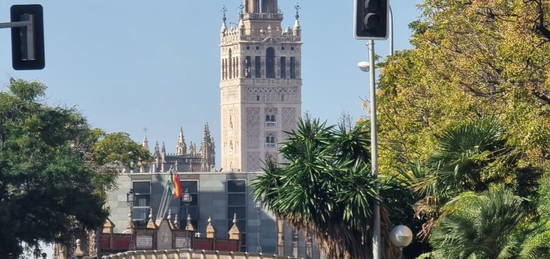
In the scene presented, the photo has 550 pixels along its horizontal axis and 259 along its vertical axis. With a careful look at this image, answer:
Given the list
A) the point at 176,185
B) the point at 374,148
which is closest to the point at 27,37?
the point at 374,148

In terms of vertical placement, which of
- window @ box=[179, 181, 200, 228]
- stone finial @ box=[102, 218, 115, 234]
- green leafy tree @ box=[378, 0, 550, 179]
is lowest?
stone finial @ box=[102, 218, 115, 234]

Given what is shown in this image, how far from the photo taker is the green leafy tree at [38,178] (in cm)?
8956

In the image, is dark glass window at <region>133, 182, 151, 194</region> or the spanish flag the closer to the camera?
the spanish flag

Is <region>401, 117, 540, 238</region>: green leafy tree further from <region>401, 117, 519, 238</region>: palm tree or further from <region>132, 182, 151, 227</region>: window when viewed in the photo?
<region>132, 182, 151, 227</region>: window

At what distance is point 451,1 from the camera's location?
53.9 meters

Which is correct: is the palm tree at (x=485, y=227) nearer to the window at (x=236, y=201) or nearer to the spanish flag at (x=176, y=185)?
the spanish flag at (x=176, y=185)

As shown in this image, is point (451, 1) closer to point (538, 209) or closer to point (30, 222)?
point (538, 209)

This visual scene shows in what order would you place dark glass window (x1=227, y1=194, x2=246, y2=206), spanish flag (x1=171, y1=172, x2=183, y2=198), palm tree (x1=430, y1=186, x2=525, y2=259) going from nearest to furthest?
palm tree (x1=430, y1=186, x2=525, y2=259) → spanish flag (x1=171, y1=172, x2=183, y2=198) → dark glass window (x1=227, y1=194, x2=246, y2=206)

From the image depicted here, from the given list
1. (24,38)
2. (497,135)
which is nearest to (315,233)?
(497,135)

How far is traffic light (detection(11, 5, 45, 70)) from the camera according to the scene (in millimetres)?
38625

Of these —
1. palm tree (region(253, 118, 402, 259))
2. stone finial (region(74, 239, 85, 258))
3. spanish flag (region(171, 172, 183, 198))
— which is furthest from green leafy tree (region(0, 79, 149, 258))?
palm tree (region(253, 118, 402, 259))

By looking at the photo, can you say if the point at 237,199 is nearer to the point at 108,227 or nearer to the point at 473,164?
the point at 108,227

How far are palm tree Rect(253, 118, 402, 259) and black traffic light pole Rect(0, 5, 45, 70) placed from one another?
14990 mm

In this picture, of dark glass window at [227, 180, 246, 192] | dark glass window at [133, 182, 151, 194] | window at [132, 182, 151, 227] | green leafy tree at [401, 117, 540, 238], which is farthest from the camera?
dark glass window at [133, 182, 151, 194]
